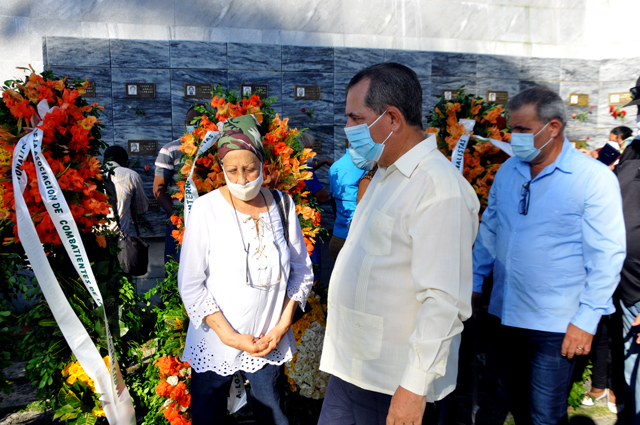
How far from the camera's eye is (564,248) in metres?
2.49

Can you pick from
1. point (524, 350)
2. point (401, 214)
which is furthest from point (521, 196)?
point (401, 214)

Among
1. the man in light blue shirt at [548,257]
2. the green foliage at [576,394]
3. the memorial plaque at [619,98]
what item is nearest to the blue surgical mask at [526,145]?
the man in light blue shirt at [548,257]

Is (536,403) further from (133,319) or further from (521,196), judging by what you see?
(133,319)

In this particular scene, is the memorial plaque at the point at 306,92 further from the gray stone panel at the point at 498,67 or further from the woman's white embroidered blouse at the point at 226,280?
the woman's white embroidered blouse at the point at 226,280

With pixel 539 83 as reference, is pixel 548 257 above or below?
below

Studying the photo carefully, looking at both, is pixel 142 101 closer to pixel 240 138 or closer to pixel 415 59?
pixel 415 59

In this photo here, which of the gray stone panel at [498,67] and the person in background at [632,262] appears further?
the gray stone panel at [498,67]

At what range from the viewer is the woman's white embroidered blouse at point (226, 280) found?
231 cm

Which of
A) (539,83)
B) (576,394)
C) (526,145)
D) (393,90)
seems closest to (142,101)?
(526,145)

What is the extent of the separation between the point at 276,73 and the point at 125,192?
9.40 feet

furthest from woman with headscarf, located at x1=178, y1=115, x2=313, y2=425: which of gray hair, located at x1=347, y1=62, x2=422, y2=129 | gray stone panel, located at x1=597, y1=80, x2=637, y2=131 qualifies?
gray stone panel, located at x1=597, y1=80, x2=637, y2=131

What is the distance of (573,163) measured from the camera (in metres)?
2.54

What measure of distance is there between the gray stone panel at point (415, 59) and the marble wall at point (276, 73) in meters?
0.01

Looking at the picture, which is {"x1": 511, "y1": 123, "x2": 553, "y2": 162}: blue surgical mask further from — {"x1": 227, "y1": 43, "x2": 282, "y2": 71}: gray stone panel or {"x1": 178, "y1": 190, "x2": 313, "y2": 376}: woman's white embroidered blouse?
{"x1": 227, "y1": 43, "x2": 282, "y2": 71}: gray stone panel
